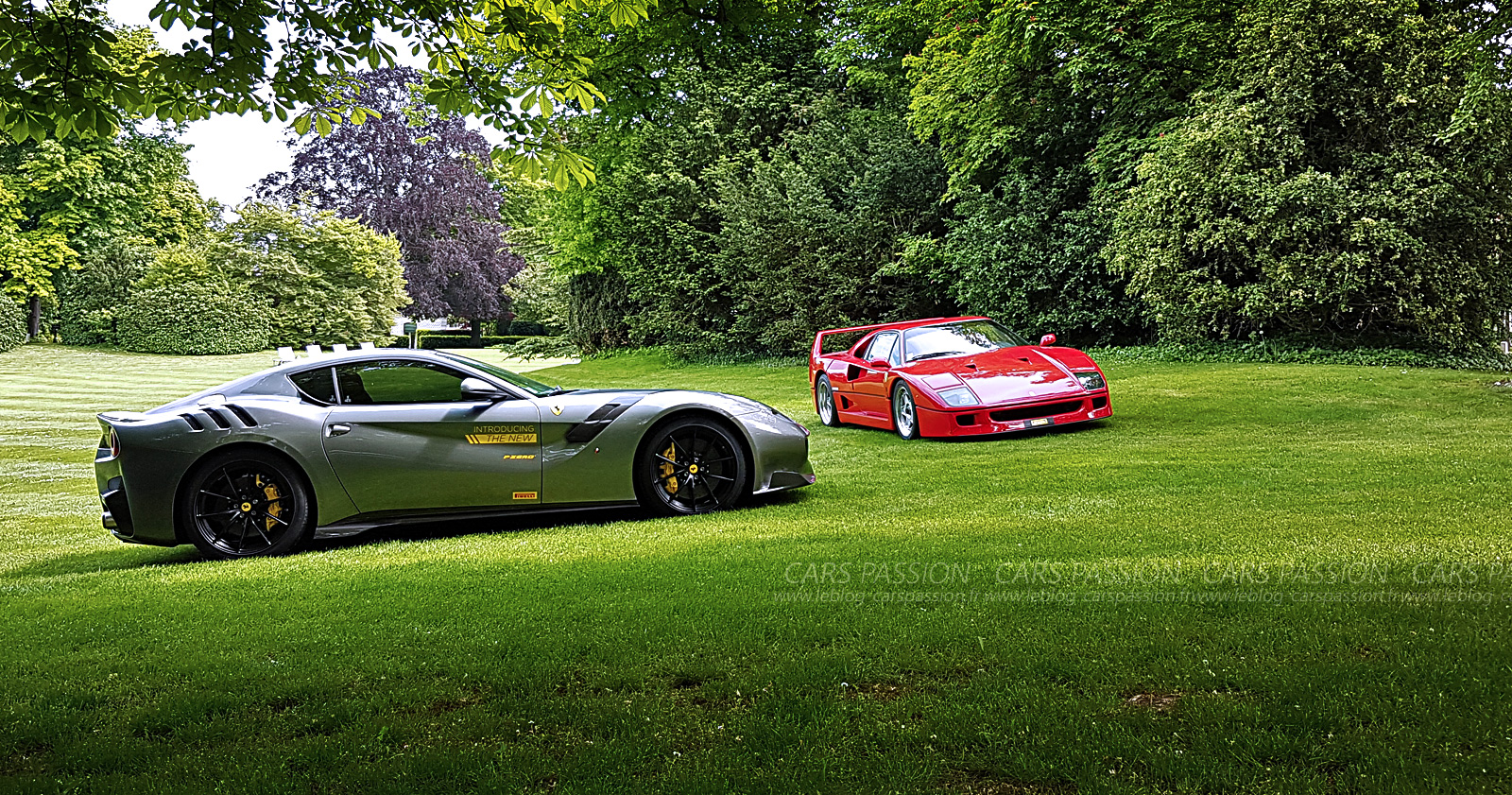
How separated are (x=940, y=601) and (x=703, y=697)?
140cm

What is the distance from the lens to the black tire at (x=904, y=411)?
39.9ft

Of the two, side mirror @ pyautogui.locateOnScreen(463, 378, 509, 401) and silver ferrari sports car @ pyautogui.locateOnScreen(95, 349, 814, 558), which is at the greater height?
side mirror @ pyautogui.locateOnScreen(463, 378, 509, 401)

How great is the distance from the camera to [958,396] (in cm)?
1171

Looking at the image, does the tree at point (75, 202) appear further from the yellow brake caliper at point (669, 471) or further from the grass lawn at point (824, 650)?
the grass lawn at point (824, 650)

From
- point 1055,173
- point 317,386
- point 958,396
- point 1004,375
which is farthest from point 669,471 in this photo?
point 1055,173

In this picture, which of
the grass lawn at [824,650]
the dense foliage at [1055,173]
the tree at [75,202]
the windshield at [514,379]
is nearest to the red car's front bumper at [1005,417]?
the grass lawn at [824,650]

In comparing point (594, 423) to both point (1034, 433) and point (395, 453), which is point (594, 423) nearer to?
point (395, 453)

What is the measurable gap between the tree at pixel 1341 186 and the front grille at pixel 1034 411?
903cm

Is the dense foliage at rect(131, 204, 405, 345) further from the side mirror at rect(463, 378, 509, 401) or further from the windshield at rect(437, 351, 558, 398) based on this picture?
the side mirror at rect(463, 378, 509, 401)

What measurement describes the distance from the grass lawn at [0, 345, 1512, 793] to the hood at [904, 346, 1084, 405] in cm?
391

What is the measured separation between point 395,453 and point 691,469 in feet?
6.83

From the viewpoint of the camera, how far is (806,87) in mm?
30188

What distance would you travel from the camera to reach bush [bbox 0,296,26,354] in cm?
4016

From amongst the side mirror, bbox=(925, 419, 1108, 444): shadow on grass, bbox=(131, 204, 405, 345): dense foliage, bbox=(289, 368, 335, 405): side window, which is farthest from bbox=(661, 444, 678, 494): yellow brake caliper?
bbox=(131, 204, 405, 345): dense foliage
